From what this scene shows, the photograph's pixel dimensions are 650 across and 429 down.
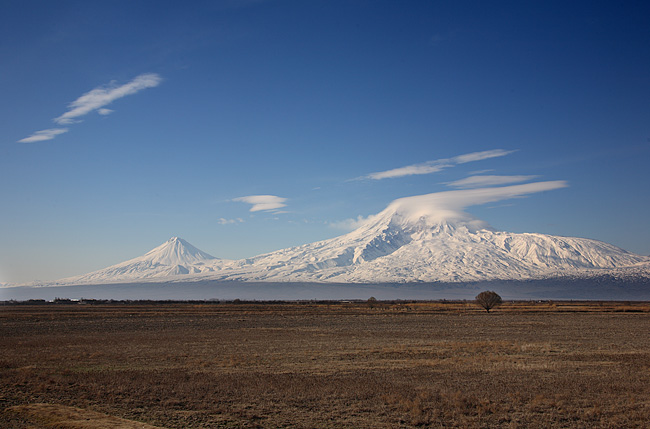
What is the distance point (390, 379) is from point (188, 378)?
764cm

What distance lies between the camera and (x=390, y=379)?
63.4ft

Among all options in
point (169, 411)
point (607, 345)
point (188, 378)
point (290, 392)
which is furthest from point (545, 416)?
point (607, 345)

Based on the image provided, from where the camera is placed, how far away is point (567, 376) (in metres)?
19.7

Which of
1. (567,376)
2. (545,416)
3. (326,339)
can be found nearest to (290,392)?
(545,416)

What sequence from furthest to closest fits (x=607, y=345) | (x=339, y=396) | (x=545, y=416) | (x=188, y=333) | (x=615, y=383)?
(x=188, y=333) < (x=607, y=345) < (x=615, y=383) < (x=339, y=396) < (x=545, y=416)

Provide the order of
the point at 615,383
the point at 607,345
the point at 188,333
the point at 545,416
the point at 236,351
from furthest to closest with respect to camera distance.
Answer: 1. the point at 188,333
2. the point at 607,345
3. the point at 236,351
4. the point at 615,383
5. the point at 545,416

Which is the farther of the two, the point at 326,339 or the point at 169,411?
the point at 326,339

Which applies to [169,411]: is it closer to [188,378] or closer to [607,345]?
[188,378]

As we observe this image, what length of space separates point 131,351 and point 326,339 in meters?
12.7

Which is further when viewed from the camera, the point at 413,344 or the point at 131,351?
the point at 413,344

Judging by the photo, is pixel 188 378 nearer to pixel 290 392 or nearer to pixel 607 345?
pixel 290 392

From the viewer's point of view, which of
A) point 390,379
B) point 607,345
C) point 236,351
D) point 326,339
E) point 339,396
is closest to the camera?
point 339,396

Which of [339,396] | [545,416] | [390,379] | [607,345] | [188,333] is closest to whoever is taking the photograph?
[545,416]

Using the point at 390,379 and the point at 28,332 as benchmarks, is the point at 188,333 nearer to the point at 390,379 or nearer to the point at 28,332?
the point at 28,332
